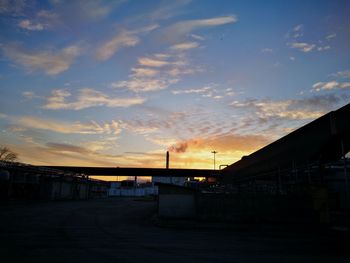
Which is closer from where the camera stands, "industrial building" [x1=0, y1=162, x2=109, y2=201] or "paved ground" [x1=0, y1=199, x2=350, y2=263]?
"paved ground" [x1=0, y1=199, x2=350, y2=263]

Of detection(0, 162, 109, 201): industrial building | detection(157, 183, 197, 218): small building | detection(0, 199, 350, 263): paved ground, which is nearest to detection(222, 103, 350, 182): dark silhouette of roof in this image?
detection(0, 199, 350, 263): paved ground

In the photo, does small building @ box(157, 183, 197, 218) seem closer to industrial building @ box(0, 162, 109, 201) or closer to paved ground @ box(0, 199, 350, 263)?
paved ground @ box(0, 199, 350, 263)

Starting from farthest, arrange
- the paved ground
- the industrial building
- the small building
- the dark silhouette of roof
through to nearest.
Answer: the industrial building
the small building
the dark silhouette of roof
the paved ground

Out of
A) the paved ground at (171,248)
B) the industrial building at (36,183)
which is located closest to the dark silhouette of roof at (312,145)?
the paved ground at (171,248)

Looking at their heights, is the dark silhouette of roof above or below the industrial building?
above

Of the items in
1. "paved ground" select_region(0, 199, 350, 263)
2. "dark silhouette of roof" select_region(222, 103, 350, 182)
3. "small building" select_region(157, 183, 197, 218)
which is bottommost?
"paved ground" select_region(0, 199, 350, 263)

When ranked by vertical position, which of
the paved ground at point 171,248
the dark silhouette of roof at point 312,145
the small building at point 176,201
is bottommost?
the paved ground at point 171,248

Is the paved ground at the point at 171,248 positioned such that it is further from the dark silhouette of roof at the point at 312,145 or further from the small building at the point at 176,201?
the small building at the point at 176,201

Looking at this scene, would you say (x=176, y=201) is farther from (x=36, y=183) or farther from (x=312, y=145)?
(x=36, y=183)

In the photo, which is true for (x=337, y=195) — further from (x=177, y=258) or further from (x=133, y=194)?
(x=133, y=194)

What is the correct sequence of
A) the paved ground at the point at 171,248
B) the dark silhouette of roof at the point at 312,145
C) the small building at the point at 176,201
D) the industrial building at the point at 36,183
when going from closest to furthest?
1. the paved ground at the point at 171,248
2. the dark silhouette of roof at the point at 312,145
3. the small building at the point at 176,201
4. the industrial building at the point at 36,183

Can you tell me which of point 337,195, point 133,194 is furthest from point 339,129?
point 133,194

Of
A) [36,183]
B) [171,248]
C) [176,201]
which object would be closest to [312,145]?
[176,201]

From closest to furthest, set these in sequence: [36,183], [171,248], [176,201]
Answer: [171,248] < [176,201] < [36,183]
